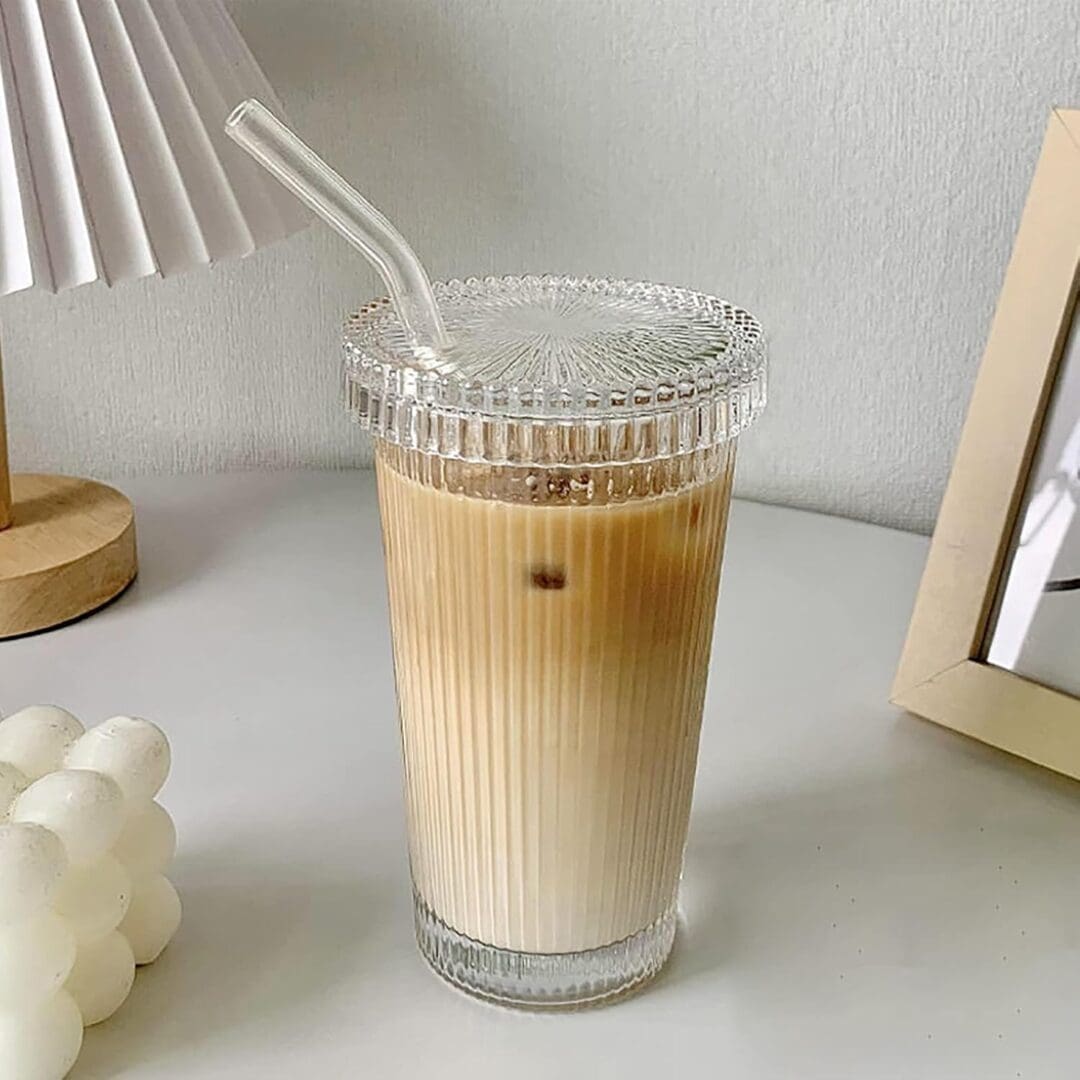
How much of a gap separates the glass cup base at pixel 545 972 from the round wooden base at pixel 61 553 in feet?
1.09

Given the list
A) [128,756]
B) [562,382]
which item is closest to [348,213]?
[562,382]

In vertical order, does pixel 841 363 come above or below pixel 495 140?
below

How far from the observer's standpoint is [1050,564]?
0.66 metres

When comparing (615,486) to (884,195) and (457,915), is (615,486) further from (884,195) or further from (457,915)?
(884,195)

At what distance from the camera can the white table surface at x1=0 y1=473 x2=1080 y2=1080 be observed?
1.54 feet

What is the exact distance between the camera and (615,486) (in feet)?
1.41

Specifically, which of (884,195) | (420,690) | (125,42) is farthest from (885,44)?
(420,690)

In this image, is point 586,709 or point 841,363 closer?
point 586,709

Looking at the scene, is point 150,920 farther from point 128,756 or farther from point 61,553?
point 61,553

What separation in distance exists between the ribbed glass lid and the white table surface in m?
0.19

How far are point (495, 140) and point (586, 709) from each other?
0.48m

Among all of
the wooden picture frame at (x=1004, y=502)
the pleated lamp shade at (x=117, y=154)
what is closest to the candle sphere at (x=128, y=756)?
the pleated lamp shade at (x=117, y=154)

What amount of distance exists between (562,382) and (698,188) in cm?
45

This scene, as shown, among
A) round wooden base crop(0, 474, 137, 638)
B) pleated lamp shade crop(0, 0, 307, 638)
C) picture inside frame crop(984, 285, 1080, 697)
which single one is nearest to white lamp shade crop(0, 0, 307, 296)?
pleated lamp shade crop(0, 0, 307, 638)
